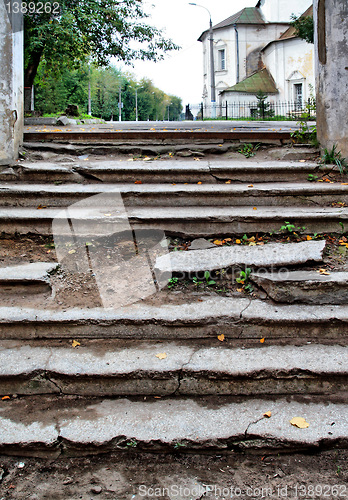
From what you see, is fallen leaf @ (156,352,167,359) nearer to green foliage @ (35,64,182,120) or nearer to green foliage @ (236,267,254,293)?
green foliage @ (236,267,254,293)

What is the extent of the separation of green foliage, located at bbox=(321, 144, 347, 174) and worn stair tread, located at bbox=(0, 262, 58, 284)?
341cm

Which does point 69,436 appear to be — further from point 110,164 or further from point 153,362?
point 110,164

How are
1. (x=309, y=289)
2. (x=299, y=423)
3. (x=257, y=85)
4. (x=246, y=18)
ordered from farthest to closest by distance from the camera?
(x=246, y=18), (x=257, y=85), (x=309, y=289), (x=299, y=423)

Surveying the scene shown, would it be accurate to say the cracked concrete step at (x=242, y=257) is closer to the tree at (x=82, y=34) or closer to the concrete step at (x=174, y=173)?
the concrete step at (x=174, y=173)

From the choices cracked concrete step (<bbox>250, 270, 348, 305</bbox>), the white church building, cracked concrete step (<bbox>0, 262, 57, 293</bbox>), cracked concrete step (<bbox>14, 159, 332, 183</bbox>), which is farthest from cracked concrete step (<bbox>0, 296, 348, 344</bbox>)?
the white church building

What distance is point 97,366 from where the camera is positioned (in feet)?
7.52

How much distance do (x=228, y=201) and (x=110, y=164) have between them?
1626 mm

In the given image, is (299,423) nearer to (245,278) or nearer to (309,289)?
(309,289)

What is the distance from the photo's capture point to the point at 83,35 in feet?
38.0

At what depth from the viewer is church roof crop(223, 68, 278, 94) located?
30969 millimetres

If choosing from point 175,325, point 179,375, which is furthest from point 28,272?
point 179,375

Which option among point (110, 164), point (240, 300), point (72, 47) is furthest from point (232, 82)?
point (240, 300)

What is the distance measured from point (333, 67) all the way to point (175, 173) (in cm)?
231

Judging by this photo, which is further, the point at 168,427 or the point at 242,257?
the point at 242,257
